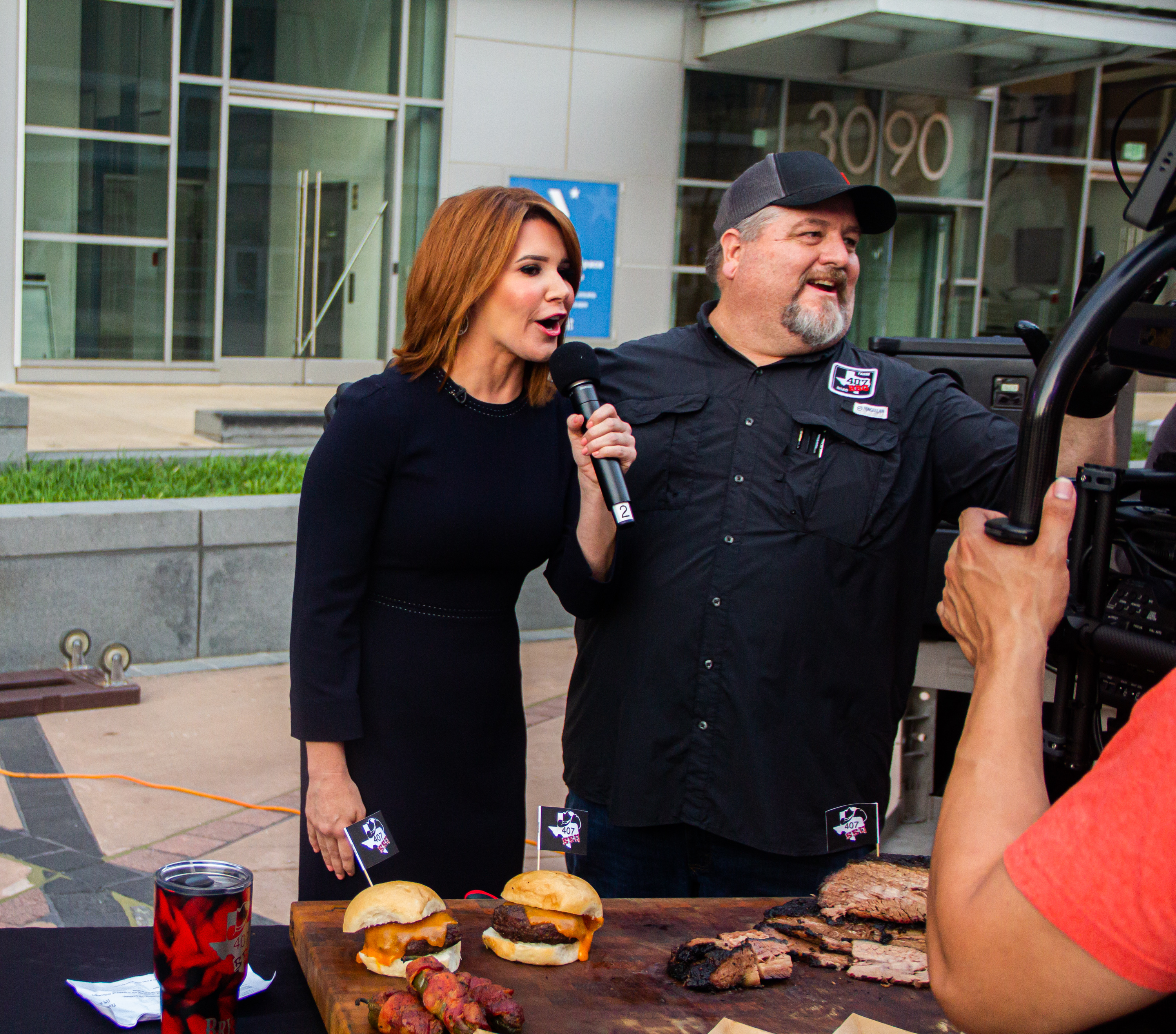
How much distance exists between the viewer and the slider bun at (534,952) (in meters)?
1.84

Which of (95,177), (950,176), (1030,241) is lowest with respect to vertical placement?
(95,177)

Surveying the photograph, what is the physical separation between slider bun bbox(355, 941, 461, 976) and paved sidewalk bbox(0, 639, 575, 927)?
2.44 m

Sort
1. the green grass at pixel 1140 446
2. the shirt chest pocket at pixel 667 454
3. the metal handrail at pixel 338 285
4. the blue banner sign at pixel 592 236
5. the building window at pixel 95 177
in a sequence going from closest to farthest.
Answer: the shirt chest pocket at pixel 667 454, the green grass at pixel 1140 446, the blue banner sign at pixel 592 236, the building window at pixel 95 177, the metal handrail at pixel 338 285

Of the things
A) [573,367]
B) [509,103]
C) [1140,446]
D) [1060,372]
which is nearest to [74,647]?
[573,367]

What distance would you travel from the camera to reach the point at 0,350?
12.5m

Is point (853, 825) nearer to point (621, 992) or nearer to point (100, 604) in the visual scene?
point (621, 992)

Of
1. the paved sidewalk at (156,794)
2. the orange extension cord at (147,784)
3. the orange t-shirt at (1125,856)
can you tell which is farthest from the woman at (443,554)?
the orange extension cord at (147,784)

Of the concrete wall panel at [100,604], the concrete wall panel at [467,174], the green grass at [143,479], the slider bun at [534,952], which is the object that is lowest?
the concrete wall panel at [100,604]

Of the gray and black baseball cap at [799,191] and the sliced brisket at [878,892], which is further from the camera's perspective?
the gray and black baseball cap at [799,191]

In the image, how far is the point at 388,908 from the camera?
181 centimetres

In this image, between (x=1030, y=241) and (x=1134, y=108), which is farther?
(x=1030, y=241)

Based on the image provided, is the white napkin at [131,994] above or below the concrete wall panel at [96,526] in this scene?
above

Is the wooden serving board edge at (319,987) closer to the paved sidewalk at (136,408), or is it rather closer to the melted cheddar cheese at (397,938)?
the melted cheddar cheese at (397,938)

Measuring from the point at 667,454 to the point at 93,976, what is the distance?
153 centimetres
